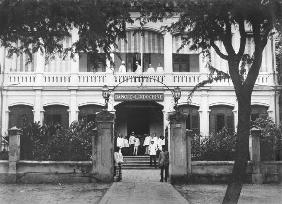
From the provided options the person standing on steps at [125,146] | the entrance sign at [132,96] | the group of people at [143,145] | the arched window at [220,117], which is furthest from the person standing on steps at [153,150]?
the arched window at [220,117]

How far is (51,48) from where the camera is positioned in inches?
464

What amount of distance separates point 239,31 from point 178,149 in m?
6.41

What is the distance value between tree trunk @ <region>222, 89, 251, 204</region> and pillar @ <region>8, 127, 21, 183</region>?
8406 millimetres

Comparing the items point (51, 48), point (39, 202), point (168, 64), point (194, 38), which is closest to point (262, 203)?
point (194, 38)

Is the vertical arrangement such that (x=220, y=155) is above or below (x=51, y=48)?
below

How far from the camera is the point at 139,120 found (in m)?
28.0

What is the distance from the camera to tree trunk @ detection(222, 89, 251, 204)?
29.2ft

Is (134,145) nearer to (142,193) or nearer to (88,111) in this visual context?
(88,111)

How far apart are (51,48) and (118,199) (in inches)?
158

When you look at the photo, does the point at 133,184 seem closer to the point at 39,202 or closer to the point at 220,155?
the point at 220,155

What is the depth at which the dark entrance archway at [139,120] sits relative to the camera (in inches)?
1083

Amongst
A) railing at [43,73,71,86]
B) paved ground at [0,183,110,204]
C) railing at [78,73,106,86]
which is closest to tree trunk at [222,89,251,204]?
paved ground at [0,183,110,204]

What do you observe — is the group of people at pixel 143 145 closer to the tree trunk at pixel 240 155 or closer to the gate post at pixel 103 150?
the gate post at pixel 103 150

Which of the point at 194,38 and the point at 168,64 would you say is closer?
the point at 194,38
